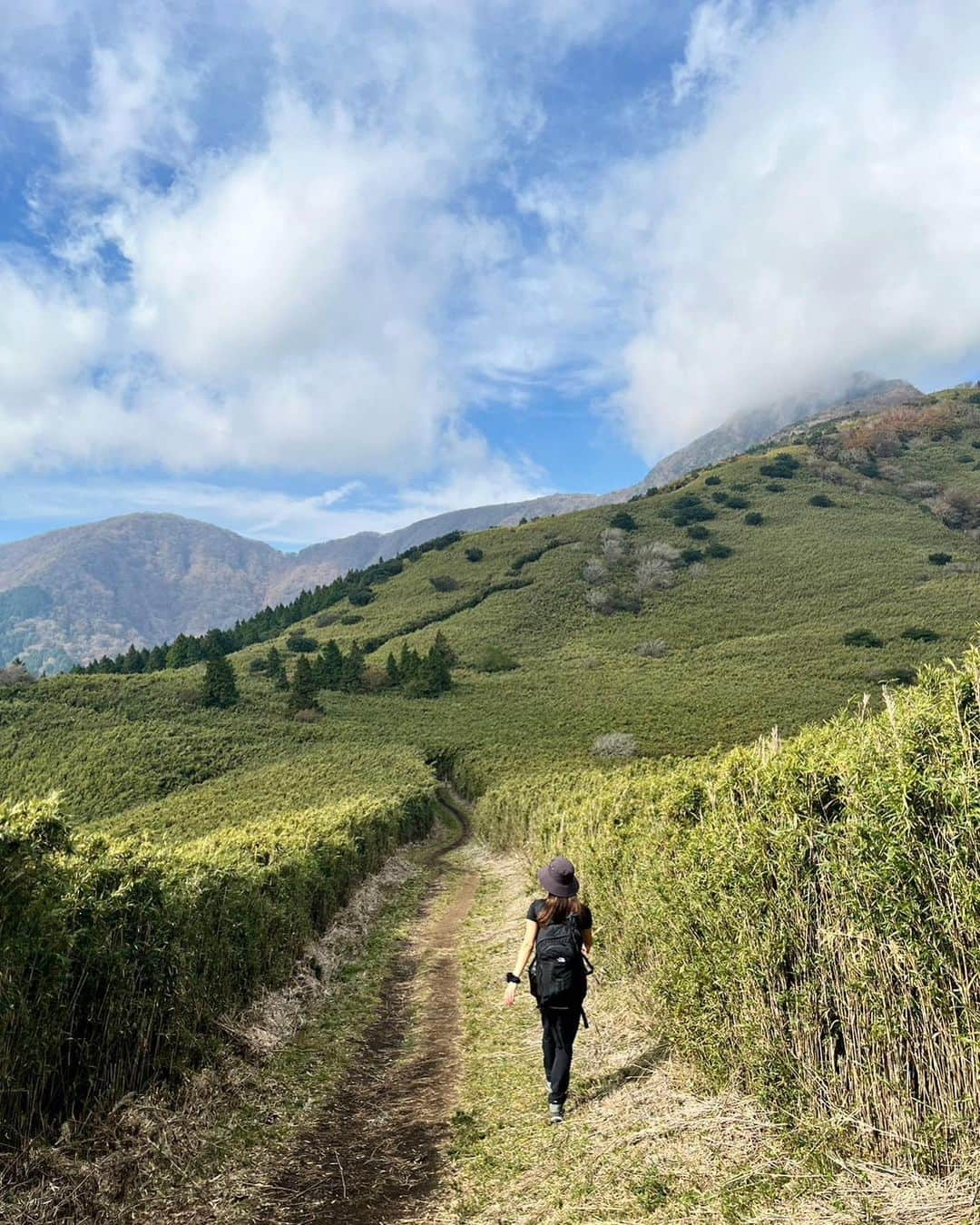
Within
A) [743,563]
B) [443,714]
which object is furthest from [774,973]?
[743,563]

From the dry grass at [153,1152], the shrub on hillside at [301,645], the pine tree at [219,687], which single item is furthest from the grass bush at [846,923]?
the shrub on hillside at [301,645]

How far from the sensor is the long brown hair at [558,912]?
643 centimetres

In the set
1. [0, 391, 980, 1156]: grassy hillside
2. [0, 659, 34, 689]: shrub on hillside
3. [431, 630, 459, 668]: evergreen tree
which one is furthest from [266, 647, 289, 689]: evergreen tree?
[0, 659, 34, 689]: shrub on hillside

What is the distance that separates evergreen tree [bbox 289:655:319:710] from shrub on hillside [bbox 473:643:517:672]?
19.8m

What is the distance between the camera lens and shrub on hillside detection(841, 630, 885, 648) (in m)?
67.4

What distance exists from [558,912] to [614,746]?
38415mm

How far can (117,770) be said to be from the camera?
44.4 metres

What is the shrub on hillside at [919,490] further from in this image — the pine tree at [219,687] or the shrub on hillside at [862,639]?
the pine tree at [219,687]

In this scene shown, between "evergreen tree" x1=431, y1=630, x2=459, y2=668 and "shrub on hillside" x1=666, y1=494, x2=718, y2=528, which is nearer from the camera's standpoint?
"evergreen tree" x1=431, y1=630, x2=459, y2=668

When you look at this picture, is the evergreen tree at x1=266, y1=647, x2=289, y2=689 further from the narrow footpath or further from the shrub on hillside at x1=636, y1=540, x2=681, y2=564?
the narrow footpath

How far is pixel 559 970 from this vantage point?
6.05m

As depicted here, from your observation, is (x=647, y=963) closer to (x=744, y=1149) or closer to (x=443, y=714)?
(x=744, y=1149)

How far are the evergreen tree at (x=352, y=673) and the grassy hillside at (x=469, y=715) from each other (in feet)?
5.99

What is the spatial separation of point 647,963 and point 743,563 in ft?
319
